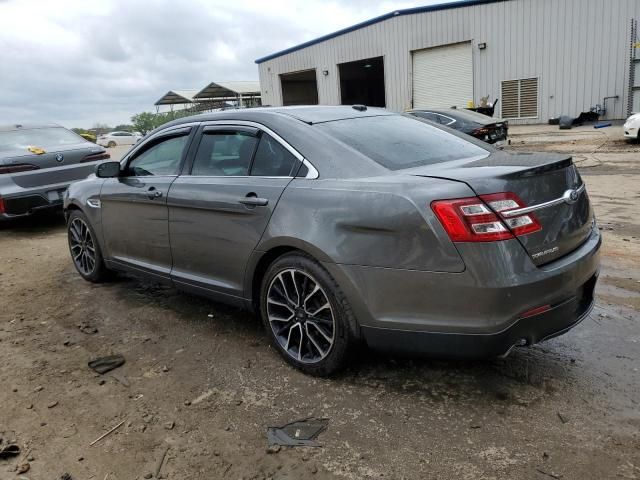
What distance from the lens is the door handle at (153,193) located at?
4.04m

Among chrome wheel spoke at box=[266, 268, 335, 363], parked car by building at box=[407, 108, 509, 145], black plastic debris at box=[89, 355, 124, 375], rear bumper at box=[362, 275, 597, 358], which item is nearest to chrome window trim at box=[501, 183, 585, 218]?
rear bumper at box=[362, 275, 597, 358]

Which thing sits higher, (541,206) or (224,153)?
(224,153)

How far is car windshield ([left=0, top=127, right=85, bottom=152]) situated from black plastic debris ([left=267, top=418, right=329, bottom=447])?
23.3 feet

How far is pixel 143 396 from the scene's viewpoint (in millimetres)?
3141

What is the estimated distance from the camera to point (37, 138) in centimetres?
844

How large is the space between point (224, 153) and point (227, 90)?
157 ft

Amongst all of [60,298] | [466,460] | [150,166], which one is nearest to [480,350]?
[466,460]

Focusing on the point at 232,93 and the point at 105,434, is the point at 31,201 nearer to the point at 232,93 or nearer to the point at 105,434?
the point at 105,434

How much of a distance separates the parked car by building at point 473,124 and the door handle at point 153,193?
9.51m

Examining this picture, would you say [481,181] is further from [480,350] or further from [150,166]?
[150,166]

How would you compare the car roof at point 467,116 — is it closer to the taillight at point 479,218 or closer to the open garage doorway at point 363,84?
the taillight at point 479,218

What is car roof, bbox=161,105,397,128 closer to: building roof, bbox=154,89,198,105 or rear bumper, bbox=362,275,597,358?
rear bumper, bbox=362,275,597,358

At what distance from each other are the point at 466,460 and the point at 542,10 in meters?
23.2

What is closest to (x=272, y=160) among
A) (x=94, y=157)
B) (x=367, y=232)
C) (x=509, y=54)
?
(x=367, y=232)
